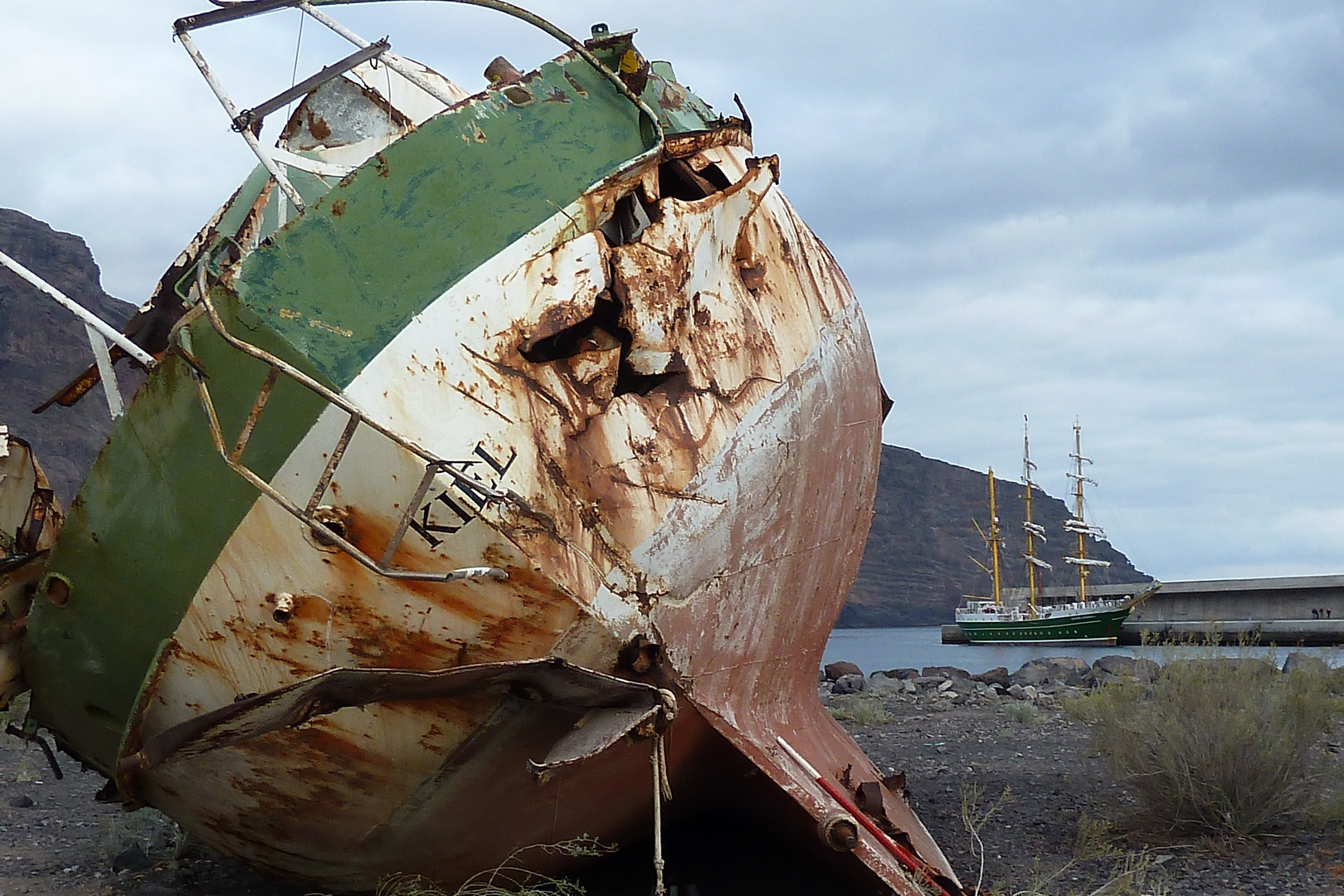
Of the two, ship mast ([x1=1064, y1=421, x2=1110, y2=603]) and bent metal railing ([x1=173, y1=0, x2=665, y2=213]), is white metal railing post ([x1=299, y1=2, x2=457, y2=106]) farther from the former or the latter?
ship mast ([x1=1064, y1=421, x2=1110, y2=603])

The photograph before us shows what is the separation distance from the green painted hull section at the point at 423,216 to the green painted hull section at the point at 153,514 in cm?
15

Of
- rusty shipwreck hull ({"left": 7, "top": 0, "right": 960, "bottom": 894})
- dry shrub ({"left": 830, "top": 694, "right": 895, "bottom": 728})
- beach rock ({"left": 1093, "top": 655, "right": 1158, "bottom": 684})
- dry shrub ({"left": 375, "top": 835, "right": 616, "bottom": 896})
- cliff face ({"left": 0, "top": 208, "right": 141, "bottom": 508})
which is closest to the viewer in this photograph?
rusty shipwreck hull ({"left": 7, "top": 0, "right": 960, "bottom": 894})

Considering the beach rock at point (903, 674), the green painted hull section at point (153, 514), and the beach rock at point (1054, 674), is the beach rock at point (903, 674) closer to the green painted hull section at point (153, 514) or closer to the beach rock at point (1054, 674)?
the beach rock at point (1054, 674)

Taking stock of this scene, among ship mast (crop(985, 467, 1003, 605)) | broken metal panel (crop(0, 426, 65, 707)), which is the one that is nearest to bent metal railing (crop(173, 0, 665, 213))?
broken metal panel (crop(0, 426, 65, 707))

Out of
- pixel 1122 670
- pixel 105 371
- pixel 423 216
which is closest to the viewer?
pixel 423 216

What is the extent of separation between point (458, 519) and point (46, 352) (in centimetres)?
5010

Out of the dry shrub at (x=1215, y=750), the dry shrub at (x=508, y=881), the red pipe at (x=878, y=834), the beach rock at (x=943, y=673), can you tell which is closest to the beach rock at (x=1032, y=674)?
the beach rock at (x=943, y=673)

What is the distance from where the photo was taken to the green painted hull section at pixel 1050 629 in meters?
51.8

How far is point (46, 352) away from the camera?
154 ft

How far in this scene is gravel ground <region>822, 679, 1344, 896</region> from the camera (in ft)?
18.3

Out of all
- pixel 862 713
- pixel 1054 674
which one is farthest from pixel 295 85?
pixel 1054 674

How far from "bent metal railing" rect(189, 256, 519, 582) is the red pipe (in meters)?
1.77

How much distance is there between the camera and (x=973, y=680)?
17938mm

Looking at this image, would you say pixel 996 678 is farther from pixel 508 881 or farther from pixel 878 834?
pixel 508 881
